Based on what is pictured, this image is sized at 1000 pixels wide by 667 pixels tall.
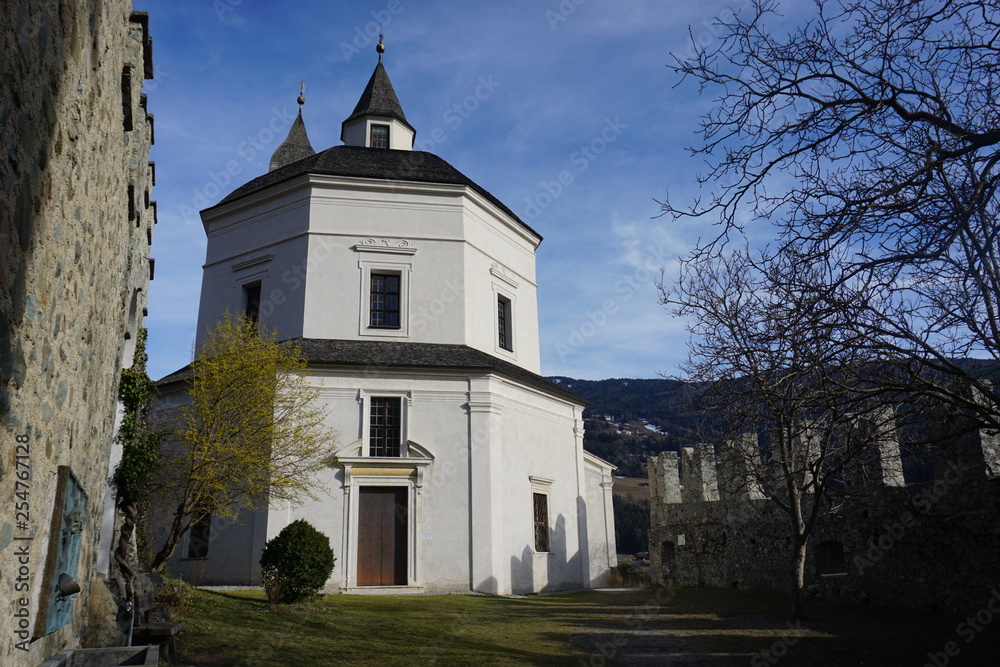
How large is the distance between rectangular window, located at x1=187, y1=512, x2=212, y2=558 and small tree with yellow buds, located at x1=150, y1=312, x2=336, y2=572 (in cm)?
154

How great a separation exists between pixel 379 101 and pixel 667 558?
2181 cm

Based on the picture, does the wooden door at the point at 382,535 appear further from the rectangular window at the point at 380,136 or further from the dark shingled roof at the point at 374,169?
the rectangular window at the point at 380,136

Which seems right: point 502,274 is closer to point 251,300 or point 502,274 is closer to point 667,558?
point 251,300

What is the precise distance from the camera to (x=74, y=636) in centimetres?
698

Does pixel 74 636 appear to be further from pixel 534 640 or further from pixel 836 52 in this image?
pixel 836 52

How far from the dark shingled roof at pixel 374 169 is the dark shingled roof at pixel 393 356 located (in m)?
5.76

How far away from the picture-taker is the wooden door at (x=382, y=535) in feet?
61.1

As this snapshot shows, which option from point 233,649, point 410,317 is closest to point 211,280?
point 410,317

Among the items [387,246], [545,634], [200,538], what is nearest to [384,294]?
[387,246]

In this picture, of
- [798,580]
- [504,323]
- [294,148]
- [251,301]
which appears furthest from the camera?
[294,148]

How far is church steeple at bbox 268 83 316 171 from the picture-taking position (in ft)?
110

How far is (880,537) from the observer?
14297 millimetres

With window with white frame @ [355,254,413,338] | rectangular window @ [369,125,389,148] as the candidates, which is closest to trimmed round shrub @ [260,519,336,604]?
window with white frame @ [355,254,413,338]

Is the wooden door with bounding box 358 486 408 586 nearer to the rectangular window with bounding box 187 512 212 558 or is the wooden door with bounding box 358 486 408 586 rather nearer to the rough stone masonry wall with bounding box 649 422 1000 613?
the rectangular window with bounding box 187 512 212 558
